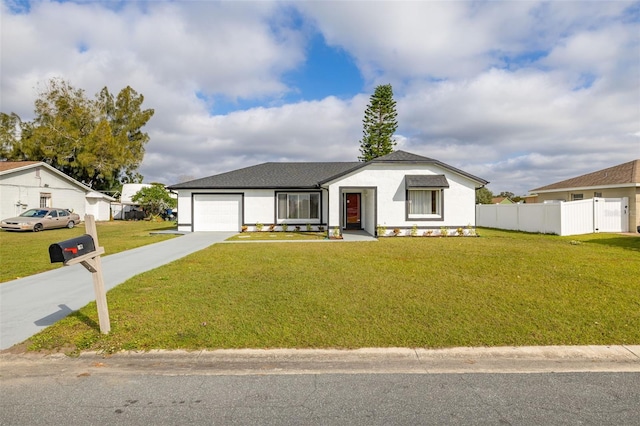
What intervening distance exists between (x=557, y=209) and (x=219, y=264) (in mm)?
16184

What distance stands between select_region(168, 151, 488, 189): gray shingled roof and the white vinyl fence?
4.23 m

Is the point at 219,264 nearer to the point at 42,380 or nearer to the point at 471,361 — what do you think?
the point at 42,380

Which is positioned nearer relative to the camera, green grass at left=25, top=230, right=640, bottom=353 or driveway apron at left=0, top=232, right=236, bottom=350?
green grass at left=25, top=230, right=640, bottom=353

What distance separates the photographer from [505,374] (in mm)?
3391

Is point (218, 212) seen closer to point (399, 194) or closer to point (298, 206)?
point (298, 206)

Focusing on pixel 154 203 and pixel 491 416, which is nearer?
pixel 491 416

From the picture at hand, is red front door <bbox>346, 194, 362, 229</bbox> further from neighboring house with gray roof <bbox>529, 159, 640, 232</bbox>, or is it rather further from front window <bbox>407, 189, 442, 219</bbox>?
neighboring house with gray roof <bbox>529, 159, 640, 232</bbox>

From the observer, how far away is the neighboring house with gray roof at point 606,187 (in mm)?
17391

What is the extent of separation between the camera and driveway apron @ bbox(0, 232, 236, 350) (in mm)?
4680

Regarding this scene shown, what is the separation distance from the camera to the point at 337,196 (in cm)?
1521

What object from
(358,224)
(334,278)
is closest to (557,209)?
(358,224)

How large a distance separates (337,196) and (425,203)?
4.25m

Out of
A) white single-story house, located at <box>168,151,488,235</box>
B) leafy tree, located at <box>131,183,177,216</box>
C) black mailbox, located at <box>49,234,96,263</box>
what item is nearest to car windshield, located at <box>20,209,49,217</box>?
white single-story house, located at <box>168,151,488,235</box>

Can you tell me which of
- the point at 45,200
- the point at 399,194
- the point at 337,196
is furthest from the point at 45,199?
the point at 399,194
